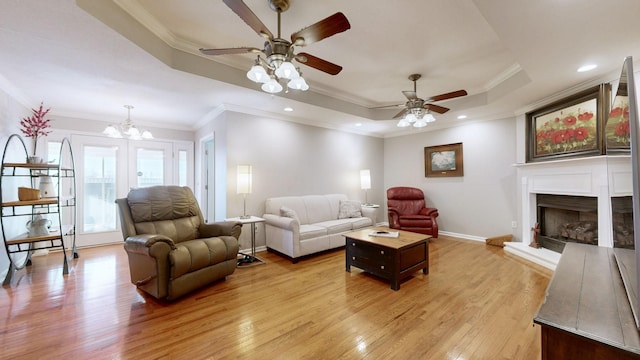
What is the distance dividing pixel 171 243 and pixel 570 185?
4832 millimetres

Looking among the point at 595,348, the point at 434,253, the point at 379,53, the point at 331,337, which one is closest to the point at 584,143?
the point at 434,253

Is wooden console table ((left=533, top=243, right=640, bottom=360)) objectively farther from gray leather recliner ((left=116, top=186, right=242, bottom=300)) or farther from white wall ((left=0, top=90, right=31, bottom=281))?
white wall ((left=0, top=90, right=31, bottom=281))

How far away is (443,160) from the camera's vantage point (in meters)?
5.40

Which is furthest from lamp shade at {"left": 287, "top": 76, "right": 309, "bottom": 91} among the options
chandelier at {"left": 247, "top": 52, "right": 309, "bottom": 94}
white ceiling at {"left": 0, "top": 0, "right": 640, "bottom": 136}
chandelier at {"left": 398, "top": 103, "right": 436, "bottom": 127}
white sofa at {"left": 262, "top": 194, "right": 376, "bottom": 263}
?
white sofa at {"left": 262, "top": 194, "right": 376, "bottom": 263}

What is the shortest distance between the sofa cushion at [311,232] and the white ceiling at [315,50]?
192 centimetres

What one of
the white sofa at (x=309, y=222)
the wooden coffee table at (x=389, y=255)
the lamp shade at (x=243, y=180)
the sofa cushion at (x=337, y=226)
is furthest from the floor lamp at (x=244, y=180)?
the wooden coffee table at (x=389, y=255)

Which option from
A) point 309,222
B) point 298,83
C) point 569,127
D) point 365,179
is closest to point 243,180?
point 309,222

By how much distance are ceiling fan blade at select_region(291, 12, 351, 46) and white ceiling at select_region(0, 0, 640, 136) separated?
47 cm

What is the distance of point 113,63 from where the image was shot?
8.43ft

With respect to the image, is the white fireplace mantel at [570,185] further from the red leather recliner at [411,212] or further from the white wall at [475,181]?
the red leather recliner at [411,212]

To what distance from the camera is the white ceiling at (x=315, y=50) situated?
195 centimetres

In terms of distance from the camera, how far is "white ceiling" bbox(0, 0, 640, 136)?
1953 millimetres

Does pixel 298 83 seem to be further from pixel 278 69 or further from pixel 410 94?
pixel 410 94

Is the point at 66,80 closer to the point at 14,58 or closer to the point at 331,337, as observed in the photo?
the point at 14,58
